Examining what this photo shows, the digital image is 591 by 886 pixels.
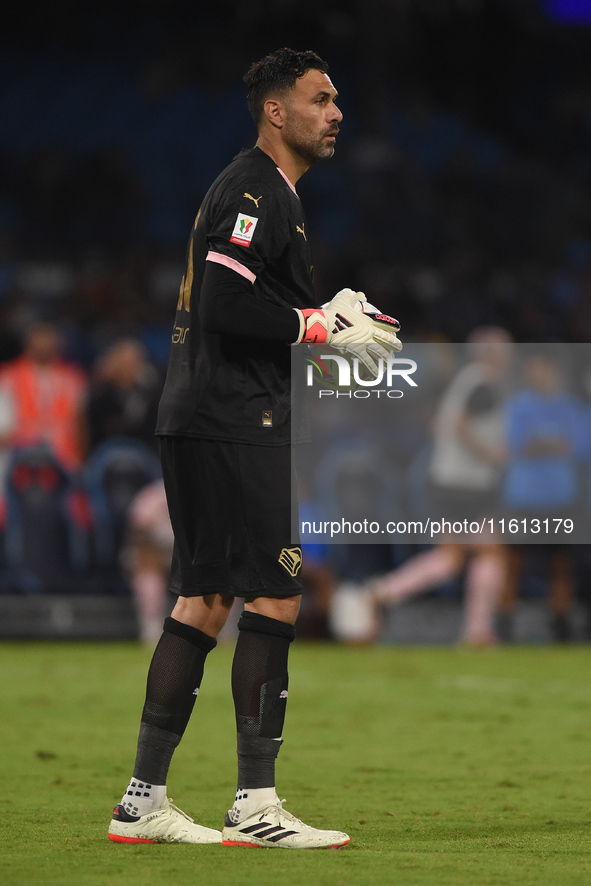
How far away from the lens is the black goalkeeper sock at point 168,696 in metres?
3.48

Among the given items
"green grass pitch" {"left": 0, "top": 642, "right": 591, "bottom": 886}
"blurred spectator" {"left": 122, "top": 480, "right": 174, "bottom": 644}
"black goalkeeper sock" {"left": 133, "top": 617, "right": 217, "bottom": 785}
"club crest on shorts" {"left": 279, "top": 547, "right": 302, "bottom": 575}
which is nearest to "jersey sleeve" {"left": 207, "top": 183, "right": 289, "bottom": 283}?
"club crest on shorts" {"left": 279, "top": 547, "right": 302, "bottom": 575}

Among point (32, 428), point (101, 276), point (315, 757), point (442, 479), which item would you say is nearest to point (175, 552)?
point (315, 757)

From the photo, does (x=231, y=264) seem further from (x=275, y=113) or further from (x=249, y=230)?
(x=275, y=113)

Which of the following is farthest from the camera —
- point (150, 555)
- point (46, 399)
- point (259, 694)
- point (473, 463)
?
point (46, 399)

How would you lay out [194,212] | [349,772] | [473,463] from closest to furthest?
[349,772] < [473,463] < [194,212]

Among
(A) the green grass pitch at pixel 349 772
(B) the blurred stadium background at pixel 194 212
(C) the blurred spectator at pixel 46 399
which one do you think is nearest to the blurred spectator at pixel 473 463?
(B) the blurred stadium background at pixel 194 212

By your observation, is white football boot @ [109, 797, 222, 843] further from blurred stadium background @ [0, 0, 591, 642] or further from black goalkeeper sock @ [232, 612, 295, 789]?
blurred stadium background @ [0, 0, 591, 642]

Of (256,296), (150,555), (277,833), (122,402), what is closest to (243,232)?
(256,296)

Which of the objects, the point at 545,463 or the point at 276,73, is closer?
the point at 276,73

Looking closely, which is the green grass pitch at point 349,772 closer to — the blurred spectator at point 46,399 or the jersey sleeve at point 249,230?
the jersey sleeve at point 249,230

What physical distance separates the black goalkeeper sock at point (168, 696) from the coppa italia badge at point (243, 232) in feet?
3.54

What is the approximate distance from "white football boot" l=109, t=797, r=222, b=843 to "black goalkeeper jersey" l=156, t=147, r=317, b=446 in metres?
1.06

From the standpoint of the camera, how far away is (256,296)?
3.53 metres

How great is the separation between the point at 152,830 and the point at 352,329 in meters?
1.50
